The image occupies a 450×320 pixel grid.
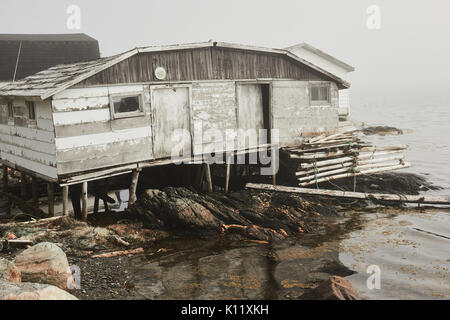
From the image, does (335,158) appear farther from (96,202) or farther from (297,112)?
(96,202)

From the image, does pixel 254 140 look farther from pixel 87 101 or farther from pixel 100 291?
pixel 100 291

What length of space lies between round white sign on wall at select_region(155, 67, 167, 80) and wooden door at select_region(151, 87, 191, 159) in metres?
0.40

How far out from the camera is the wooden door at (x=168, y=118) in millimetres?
14148

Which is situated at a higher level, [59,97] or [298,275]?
[59,97]

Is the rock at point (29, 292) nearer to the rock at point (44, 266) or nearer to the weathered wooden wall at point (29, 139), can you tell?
the rock at point (44, 266)

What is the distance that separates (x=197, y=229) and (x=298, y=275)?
3.67 m

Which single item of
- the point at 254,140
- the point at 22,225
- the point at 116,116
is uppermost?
the point at 116,116

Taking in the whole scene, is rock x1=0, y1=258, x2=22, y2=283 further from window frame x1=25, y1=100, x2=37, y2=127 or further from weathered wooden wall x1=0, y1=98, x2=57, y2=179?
window frame x1=25, y1=100, x2=37, y2=127

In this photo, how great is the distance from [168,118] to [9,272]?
26.4 feet

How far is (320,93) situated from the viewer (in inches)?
708

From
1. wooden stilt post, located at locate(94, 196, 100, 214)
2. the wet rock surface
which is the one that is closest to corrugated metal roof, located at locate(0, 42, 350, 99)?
the wet rock surface

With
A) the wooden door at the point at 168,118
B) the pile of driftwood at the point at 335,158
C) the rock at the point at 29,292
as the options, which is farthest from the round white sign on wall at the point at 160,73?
the rock at the point at 29,292

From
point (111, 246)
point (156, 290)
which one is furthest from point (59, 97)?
point (156, 290)

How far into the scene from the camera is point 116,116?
1310cm
